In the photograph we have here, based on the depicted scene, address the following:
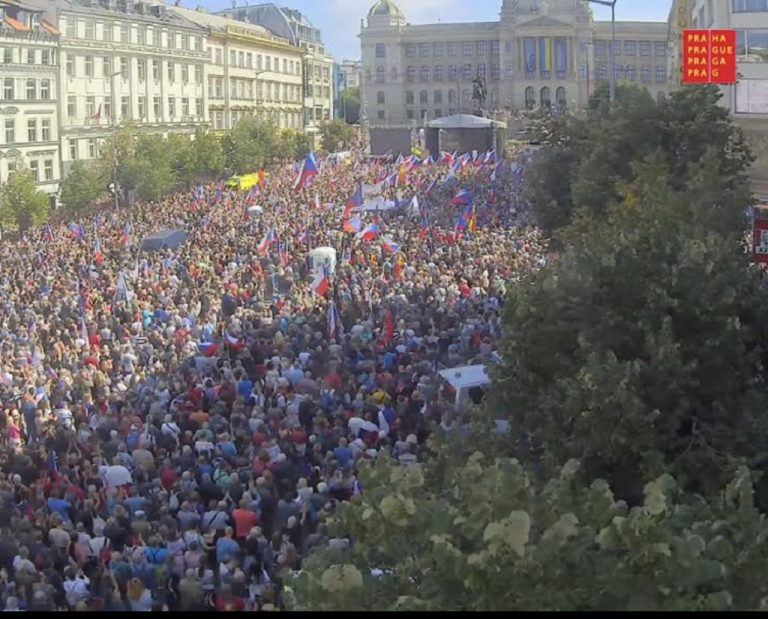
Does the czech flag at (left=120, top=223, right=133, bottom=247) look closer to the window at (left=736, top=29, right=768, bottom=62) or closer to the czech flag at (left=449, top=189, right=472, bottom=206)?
the czech flag at (left=449, top=189, right=472, bottom=206)

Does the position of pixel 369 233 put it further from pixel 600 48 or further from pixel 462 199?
pixel 600 48

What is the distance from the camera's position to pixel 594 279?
31.4 ft

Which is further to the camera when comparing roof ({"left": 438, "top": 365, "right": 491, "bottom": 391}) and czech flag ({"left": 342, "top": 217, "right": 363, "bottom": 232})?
czech flag ({"left": 342, "top": 217, "right": 363, "bottom": 232})

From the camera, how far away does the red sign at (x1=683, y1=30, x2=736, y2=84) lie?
2997 cm

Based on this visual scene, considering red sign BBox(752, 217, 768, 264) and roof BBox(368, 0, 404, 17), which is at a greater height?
roof BBox(368, 0, 404, 17)

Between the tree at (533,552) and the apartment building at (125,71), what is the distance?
2170 inches

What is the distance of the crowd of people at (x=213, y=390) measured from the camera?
11133mm

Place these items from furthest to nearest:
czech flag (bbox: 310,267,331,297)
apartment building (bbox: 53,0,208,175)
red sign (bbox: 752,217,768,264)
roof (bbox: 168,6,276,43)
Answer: roof (bbox: 168,6,276,43) → apartment building (bbox: 53,0,208,175) → czech flag (bbox: 310,267,331,297) → red sign (bbox: 752,217,768,264)

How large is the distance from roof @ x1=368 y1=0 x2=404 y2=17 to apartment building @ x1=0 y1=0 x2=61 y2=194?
71930 mm

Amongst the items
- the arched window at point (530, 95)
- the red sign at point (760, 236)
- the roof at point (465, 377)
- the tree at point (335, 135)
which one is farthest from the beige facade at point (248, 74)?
the roof at point (465, 377)

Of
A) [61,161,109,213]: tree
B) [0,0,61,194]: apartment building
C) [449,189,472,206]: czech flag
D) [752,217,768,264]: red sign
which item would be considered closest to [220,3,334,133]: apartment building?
[0,0,61,194]: apartment building

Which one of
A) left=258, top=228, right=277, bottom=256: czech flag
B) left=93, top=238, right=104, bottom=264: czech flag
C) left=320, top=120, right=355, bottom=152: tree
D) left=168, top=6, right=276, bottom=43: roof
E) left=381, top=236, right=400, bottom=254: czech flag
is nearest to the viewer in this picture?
left=381, top=236, right=400, bottom=254: czech flag

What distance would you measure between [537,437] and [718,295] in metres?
1.92

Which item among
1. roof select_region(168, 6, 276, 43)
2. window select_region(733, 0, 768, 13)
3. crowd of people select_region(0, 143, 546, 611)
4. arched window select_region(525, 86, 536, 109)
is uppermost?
roof select_region(168, 6, 276, 43)
